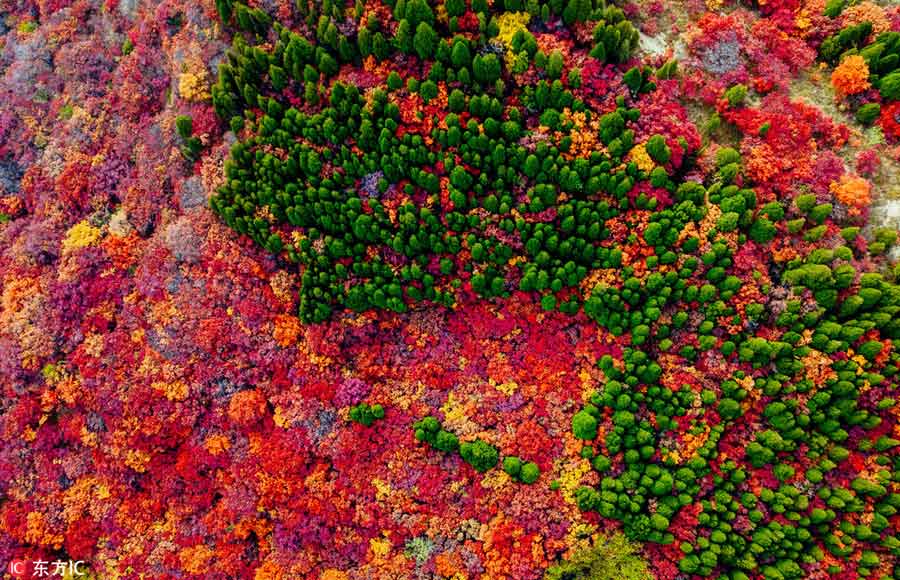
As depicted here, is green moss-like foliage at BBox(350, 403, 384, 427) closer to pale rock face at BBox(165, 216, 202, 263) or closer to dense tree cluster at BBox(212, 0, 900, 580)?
dense tree cluster at BBox(212, 0, 900, 580)

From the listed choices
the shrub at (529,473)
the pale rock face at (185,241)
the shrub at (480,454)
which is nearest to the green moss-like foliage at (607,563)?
the shrub at (529,473)

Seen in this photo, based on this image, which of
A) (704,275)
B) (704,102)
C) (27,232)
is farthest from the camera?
(27,232)

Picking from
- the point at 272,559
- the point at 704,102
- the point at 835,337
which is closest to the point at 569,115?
the point at 704,102

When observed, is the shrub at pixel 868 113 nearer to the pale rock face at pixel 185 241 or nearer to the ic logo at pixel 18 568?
the pale rock face at pixel 185 241

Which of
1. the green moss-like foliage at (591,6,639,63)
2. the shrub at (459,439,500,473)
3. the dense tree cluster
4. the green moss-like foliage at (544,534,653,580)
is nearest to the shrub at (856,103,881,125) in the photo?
the dense tree cluster

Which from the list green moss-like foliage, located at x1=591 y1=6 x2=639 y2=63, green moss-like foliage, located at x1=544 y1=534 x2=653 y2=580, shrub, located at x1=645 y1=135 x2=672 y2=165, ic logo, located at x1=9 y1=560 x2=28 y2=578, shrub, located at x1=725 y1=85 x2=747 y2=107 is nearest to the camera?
shrub, located at x1=645 y1=135 x2=672 y2=165

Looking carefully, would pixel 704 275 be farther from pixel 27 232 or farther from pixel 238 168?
pixel 27 232

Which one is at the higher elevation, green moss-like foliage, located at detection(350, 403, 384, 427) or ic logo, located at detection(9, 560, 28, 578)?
green moss-like foliage, located at detection(350, 403, 384, 427)
